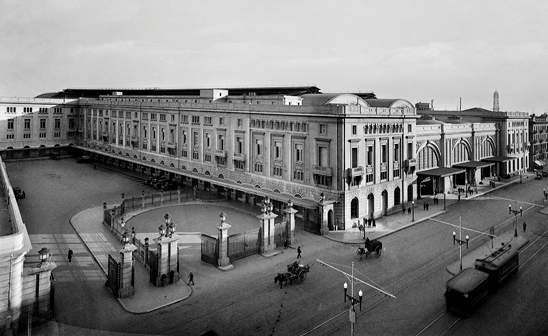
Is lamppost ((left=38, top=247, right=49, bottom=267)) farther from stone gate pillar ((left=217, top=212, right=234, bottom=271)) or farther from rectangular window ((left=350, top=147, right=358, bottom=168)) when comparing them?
rectangular window ((left=350, top=147, right=358, bottom=168))

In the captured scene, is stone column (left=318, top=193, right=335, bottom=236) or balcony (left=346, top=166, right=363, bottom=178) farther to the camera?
balcony (left=346, top=166, right=363, bottom=178)

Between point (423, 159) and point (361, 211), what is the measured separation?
83.3 ft

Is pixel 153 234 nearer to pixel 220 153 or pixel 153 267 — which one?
pixel 153 267

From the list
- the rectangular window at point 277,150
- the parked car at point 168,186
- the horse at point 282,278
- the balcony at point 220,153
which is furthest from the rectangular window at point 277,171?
the horse at point 282,278

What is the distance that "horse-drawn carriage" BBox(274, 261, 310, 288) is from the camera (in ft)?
108

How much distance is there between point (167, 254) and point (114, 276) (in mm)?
4265

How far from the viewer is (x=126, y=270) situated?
30.6 m

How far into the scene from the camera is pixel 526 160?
104m

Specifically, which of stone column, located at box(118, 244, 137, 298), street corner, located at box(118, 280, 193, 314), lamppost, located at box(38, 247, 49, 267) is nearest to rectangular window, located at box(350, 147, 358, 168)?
street corner, located at box(118, 280, 193, 314)

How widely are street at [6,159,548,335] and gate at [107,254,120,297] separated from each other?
0.79 metres

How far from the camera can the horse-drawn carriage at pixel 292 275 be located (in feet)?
108

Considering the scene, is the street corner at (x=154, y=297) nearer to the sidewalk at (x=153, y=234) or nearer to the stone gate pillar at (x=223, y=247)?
the sidewalk at (x=153, y=234)

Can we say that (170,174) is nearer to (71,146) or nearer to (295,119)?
(295,119)

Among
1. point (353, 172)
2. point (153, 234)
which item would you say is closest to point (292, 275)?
point (153, 234)
